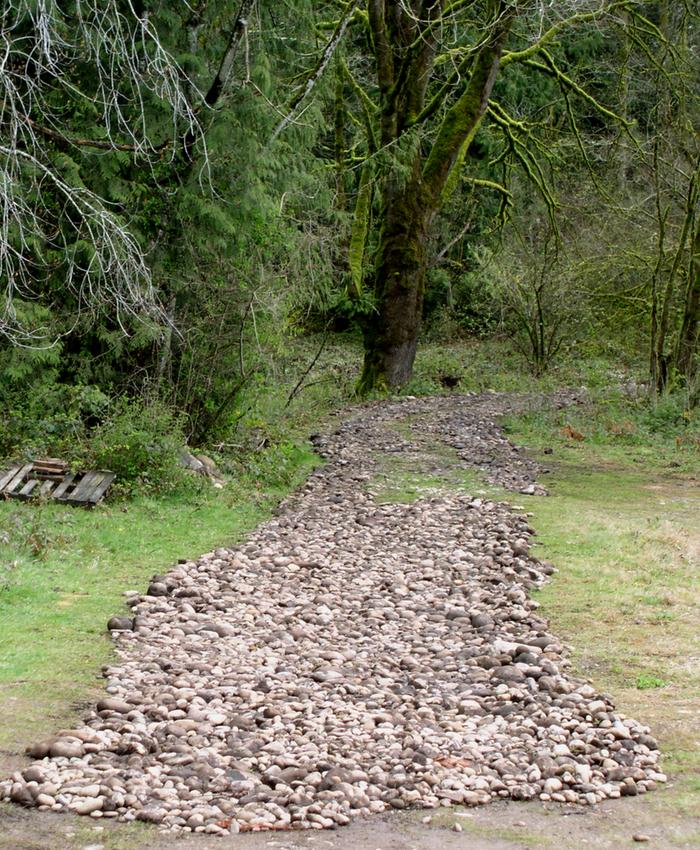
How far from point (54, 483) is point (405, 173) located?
10.8 metres

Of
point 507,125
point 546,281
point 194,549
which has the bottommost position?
point 194,549

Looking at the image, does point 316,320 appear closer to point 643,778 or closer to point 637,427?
point 637,427

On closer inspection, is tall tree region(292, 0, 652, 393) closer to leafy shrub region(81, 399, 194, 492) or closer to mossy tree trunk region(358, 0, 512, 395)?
mossy tree trunk region(358, 0, 512, 395)

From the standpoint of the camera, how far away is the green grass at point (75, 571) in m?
4.98

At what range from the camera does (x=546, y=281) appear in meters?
23.2

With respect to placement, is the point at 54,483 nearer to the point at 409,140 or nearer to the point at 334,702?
the point at 334,702

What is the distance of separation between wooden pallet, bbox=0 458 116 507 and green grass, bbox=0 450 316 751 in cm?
16

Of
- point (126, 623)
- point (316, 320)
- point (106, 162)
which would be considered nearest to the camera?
point (126, 623)

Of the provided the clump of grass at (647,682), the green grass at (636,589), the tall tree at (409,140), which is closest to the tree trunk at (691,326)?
the tall tree at (409,140)

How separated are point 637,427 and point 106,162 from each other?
9304mm

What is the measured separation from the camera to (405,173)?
18.3 m

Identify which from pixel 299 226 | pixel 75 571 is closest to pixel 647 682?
pixel 75 571

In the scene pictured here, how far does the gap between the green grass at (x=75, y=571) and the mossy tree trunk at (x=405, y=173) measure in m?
8.85

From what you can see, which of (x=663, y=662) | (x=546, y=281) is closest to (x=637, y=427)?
(x=546, y=281)
